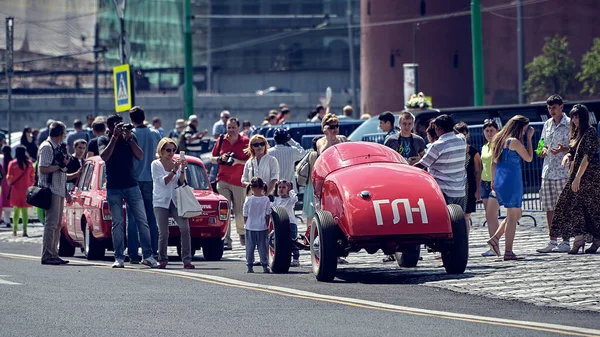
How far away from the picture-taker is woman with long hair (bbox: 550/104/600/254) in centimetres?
1584

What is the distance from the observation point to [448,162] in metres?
15.4

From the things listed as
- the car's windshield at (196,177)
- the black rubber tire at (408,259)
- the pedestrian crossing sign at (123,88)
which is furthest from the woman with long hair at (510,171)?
the pedestrian crossing sign at (123,88)

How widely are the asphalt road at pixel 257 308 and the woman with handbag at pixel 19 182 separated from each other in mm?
10228

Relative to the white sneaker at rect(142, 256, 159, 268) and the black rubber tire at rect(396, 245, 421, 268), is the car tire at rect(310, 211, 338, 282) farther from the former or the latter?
the white sneaker at rect(142, 256, 159, 268)

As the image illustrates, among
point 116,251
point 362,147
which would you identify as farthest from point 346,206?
point 116,251

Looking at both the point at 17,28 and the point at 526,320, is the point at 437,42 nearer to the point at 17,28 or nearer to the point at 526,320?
the point at 17,28

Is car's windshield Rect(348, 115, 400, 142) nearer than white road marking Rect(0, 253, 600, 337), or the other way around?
white road marking Rect(0, 253, 600, 337)

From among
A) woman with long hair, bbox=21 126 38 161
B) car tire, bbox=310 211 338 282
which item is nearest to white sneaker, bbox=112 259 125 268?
car tire, bbox=310 211 338 282

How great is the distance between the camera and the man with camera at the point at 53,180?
16.8m

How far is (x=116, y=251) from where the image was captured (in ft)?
52.8

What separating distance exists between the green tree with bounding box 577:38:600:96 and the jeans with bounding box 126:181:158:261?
47327mm

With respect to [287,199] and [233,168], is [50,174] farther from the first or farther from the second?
[233,168]

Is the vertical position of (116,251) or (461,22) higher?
(461,22)

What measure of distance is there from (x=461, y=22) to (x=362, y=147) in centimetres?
5650
